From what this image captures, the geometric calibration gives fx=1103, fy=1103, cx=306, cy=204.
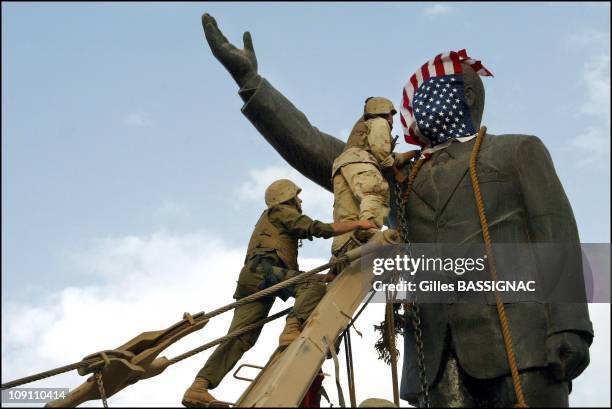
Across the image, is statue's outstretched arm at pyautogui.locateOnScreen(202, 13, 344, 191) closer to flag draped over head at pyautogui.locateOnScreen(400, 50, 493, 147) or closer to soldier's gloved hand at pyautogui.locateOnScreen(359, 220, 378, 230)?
flag draped over head at pyautogui.locateOnScreen(400, 50, 493, 147)

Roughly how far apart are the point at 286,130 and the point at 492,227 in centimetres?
207

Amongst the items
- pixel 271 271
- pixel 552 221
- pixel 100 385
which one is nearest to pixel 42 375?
pixel 100 385

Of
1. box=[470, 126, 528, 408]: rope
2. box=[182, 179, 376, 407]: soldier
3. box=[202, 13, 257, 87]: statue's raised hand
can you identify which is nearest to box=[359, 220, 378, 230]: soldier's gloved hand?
box=[182, 179, 376, 407]: soldier

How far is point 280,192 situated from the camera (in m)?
8.54

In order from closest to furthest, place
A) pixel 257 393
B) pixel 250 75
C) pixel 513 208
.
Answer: pixel 257 393 < pixel 513 208 < pixel 250 75

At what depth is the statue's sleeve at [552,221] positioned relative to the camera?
738 cm

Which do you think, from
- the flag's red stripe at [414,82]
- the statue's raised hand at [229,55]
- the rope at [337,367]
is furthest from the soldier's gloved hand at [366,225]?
the statue's raised hand at [229,55]

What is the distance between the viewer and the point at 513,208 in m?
7.98

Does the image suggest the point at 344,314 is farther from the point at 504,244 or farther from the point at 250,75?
the point at 250,75

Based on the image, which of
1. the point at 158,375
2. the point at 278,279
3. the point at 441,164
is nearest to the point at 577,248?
the point at 441,164

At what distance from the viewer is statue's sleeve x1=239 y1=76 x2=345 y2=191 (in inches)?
357

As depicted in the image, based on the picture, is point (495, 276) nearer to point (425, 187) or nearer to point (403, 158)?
point (425, 187)

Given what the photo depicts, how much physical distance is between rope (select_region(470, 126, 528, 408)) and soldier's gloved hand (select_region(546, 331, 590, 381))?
24 cm

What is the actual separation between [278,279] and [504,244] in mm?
1675
